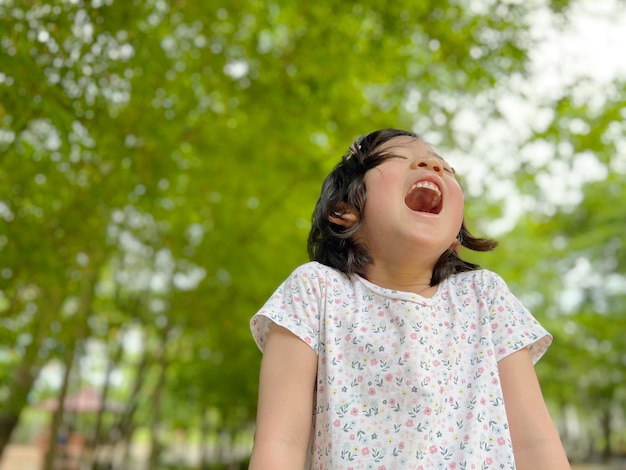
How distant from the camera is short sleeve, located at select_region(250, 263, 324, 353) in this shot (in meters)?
1.71

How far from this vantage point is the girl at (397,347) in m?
1.63

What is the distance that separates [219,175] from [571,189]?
915 centimetres

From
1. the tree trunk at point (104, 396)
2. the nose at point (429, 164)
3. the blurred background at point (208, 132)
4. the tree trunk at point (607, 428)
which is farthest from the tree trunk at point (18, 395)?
the tree trunk at point (607, 428)

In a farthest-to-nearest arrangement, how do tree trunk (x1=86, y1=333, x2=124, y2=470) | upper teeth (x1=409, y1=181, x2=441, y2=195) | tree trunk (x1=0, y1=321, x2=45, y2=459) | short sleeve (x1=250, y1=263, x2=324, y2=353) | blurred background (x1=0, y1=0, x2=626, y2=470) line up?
tree trunk (x1=86, y1=333, x2=124, y2=470) < tree trunk (x1=0, y1=321, x2=45, y2=459) < blurred background (x1=0, y1=0, x2=626, y2=470) < upper teeth (x1=409, y1=181, x2=441, y2=195) < short sleeve (x1=250, y1=263, x2=324, y2=353)

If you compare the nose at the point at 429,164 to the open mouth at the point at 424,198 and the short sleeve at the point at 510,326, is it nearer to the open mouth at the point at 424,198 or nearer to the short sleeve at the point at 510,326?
the open mouth at the point at 424,198

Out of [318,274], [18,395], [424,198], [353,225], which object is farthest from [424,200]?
[18,395]

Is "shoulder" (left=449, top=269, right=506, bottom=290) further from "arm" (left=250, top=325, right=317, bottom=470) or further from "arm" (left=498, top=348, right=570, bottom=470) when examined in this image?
"arm" (left=250, top=325, right=317, bottom=470)

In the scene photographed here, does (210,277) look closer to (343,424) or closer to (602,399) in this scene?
(343,424)

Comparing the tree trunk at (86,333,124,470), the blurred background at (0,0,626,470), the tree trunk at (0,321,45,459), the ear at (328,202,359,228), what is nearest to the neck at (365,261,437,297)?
the ear at (328,202,359,228)

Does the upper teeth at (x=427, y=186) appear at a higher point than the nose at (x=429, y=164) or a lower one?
lower

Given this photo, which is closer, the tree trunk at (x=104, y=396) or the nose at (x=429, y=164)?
the nose at (x=429, y=164)

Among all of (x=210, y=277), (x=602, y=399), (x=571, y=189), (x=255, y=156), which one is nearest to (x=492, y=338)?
(x=255, y=156)

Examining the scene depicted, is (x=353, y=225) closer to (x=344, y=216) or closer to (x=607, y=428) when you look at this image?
(x=344, y=216)

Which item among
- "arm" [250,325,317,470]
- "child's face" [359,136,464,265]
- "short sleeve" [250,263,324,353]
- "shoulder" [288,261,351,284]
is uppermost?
"child's face" [359,136,464,265]
